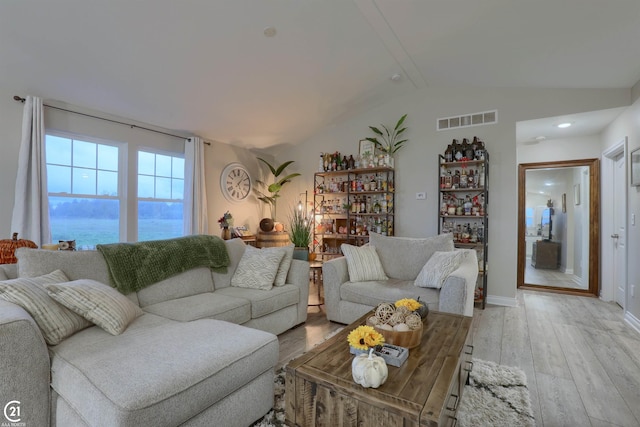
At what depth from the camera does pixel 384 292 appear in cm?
284

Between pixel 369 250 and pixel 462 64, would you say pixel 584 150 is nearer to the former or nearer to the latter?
pixel 462 64

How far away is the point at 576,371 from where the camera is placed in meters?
2.24

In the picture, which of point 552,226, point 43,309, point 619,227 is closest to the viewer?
point 43,309

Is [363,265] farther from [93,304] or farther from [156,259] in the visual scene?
[93,304]

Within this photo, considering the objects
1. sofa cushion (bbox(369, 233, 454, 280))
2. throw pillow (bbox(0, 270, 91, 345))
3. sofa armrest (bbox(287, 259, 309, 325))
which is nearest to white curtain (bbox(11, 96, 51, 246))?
throw pillow (bbox(0, 270, 91, 345))

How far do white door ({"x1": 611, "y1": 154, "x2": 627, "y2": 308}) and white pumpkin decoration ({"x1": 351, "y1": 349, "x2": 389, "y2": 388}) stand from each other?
4.02 metres

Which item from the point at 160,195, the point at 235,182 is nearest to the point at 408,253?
the point at 235,182

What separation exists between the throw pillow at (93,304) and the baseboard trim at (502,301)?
4030 mm

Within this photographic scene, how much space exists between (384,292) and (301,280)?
0.81 meters

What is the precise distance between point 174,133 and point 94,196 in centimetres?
129

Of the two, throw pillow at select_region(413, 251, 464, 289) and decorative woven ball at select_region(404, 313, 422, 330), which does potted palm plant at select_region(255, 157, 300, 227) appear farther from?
decorative woven ball at select_region(404, 313, 422, 330)

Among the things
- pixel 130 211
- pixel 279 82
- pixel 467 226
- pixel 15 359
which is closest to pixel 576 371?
pixel 467 226

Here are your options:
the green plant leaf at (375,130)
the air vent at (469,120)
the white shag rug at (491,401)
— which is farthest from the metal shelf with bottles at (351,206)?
the white shag rug at (491,401)

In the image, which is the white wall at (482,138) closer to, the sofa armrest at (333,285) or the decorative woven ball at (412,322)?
the sofa armrest at (333,285)
